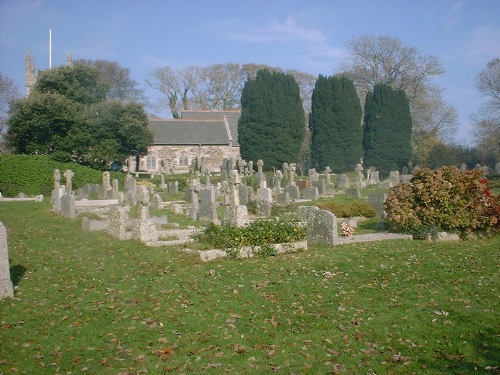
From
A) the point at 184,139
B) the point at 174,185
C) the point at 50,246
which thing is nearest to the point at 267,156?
the point at 184,139

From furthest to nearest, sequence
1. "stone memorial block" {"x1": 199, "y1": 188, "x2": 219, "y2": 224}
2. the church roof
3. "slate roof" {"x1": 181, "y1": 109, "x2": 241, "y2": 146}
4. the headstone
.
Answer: "slate roof" {"x1": 181, "y1": 109, "x2": 241, "y2": 146}, the church roof, "stone memorial block" {"x1": 199, "y1": 188, "x2": 219, "y2": 224}, the headstone

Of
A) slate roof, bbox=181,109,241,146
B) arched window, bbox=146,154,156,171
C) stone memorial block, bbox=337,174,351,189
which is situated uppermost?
slate roof, bbox=181,109,241,146

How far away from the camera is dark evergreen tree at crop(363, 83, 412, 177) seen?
57.8m

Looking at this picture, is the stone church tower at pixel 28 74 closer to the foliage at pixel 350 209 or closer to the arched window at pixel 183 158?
the arched window at pixel 183 158

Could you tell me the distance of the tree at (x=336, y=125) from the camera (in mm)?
57406

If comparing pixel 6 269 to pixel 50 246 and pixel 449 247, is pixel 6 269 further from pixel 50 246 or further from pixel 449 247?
pixel 449 247

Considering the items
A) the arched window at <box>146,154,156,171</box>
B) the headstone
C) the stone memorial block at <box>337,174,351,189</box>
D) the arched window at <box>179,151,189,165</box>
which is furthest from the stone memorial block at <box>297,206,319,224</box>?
the arched window at <box>146,154,156,171</box>

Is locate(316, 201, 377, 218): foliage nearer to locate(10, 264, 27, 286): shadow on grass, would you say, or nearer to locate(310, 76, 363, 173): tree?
locate(10, 264, 27, 286): shadow on grass

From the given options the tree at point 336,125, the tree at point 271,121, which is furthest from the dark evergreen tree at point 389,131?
the tree at point 271,121

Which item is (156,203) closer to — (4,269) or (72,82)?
(4,269)

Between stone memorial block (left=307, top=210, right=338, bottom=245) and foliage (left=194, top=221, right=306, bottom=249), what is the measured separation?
1.16 ft

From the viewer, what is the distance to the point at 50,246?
1448 cm

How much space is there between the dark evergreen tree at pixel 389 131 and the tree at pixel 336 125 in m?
1.65

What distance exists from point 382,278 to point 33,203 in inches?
832
